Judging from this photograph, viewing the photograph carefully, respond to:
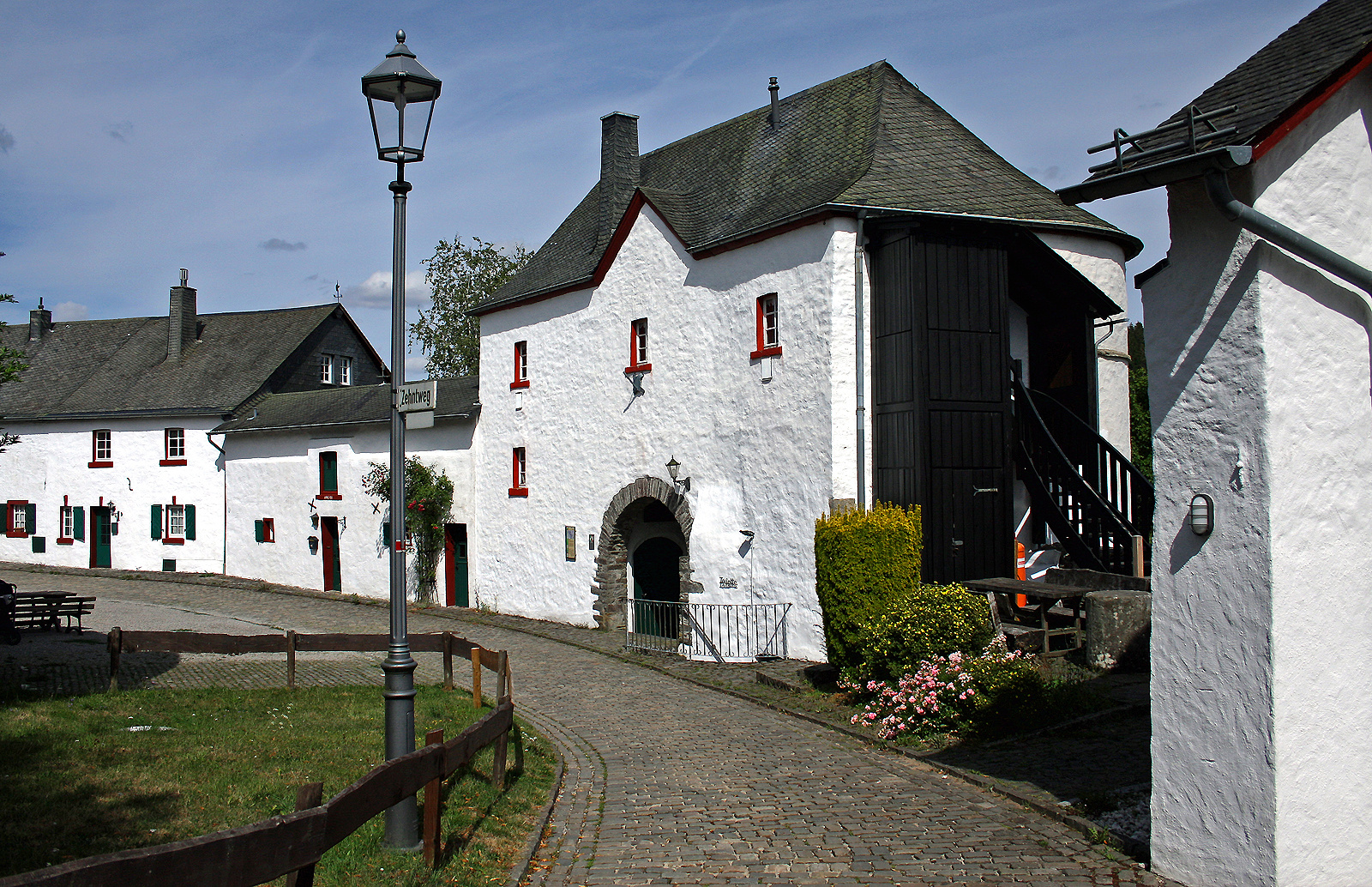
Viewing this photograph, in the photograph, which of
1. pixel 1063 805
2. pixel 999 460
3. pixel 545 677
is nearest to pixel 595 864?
pixel 1063 805

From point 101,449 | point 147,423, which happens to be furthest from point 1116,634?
point 101,449

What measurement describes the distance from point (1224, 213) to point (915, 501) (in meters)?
9.47

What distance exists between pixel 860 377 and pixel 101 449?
96.4ft

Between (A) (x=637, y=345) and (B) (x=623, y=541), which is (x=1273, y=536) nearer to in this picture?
(A) (x=637, y=345)

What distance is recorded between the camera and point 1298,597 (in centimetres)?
609

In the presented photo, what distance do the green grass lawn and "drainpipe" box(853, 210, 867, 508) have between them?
644 cm

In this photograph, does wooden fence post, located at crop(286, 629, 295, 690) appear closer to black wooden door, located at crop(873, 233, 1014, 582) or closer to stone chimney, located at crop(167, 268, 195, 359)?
black wooden door, located at crop(873, 233, 1014, 582)

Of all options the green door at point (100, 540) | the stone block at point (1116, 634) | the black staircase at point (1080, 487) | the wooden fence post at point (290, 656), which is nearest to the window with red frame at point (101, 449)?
the green door at point (100, 540)

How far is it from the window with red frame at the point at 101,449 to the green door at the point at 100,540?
1511 millimetres

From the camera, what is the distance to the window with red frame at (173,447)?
112 feet

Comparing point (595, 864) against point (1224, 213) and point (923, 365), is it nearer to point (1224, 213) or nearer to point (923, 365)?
point (1224, 213)

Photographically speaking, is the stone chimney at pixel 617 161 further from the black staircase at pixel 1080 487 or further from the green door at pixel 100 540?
the green door at pixel 100 540

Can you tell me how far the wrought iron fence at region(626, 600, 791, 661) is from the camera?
54.9ft

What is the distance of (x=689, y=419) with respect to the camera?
18938mm
